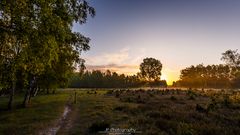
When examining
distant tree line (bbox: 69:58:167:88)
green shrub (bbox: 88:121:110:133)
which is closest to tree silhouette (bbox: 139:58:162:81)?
distant tree line (bbox: 69:58:167:88)

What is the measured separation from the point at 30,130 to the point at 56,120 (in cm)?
413

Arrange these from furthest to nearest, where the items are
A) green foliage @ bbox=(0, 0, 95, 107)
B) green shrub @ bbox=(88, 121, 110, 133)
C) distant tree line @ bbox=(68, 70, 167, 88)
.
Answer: distant tree line @ bbox=(68, 70, 167, 88) → green shrub @ bbox=(88, 121, 110, 133) → green foliage @ bbox=(0, 0, 95, 107)

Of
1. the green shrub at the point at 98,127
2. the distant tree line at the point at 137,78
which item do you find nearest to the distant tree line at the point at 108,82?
the distant tree line at the point at 137,78

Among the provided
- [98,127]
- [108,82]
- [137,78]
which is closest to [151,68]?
[137,78]

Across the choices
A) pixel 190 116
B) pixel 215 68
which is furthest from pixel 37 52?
pixel 215 68

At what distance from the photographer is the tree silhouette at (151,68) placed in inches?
5955

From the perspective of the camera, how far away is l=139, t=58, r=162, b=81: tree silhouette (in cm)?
15125

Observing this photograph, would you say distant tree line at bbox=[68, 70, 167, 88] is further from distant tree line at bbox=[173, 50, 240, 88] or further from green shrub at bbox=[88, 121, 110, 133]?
green shrub at bbox=[88, 121, 110, 133]

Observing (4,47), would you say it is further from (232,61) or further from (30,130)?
(232,61)

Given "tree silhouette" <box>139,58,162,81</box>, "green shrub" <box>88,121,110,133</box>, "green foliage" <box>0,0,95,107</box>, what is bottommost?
"green shrub" <box>88,121,110,133</box>

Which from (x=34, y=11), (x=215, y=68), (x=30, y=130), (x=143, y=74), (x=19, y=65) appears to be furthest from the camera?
(x=215, y=68)

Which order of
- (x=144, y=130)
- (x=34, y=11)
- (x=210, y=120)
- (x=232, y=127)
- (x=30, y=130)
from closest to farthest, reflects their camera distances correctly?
(x=34, y=11) < (x=144, y=130) < (x=30, y=130) < (x=232, y=127) < (x=210, y=120)

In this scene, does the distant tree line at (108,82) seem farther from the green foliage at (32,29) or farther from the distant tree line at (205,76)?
the green foliage at (32,29)

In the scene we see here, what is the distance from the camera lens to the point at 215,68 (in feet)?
573
